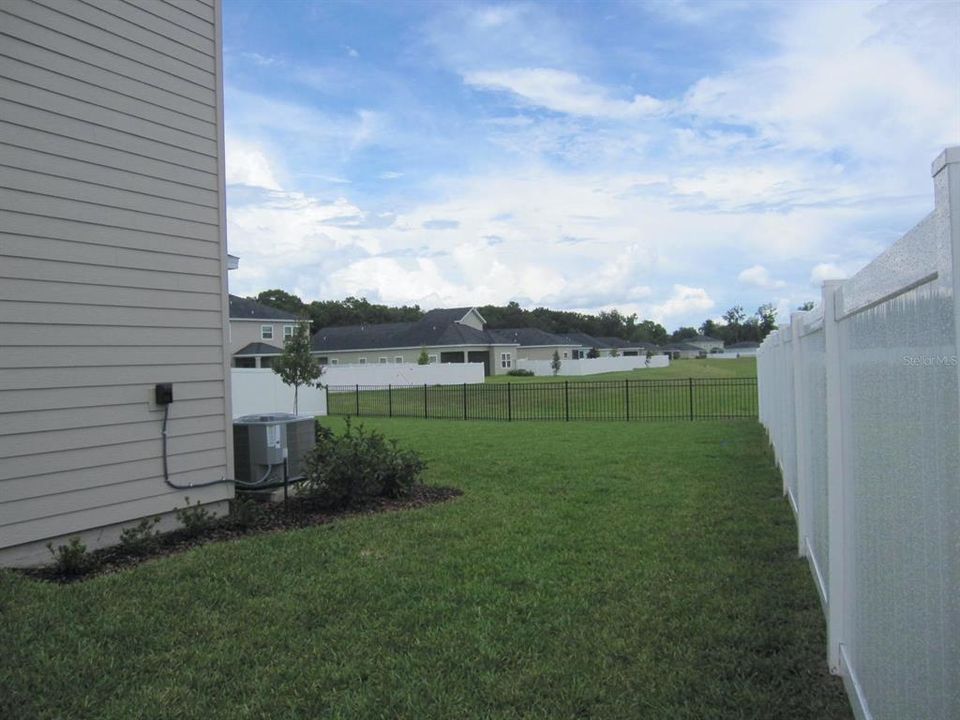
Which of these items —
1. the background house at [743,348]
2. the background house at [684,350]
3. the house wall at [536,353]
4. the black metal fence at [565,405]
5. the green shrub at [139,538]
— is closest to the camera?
the green shrub at [139,538]

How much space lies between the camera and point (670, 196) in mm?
14875

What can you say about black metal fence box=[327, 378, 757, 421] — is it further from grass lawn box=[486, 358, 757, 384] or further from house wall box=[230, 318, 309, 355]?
house wall box=[230, 318, 309, 355]

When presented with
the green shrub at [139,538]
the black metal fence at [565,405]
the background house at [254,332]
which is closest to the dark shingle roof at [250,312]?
the background house at [254,332]

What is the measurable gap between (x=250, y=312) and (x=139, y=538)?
114 ft

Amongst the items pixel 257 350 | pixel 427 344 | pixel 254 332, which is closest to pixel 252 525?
pixel 257 350

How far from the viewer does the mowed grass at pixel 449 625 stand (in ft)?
9.86

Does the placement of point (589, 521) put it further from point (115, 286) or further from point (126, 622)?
point (115, 286)

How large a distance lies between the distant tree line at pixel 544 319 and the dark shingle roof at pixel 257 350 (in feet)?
17.0

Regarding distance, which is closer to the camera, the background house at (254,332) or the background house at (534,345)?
the background house at (254,332)

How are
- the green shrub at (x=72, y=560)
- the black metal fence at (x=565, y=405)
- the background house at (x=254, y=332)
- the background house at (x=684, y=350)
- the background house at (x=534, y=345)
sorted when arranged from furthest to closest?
the background house at (x=684, y=350) → the background house at (x=534, y=345) → the background house at (x=254, y=332) → the black metal fence at (x=565, y=405) → the green shrub at (x=72, y=560)

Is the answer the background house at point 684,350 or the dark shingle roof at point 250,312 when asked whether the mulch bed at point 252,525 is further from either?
the background house at point 684,350

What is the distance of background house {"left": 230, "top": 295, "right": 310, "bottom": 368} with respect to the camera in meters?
36.8

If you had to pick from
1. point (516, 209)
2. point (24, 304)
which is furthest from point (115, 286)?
point (516, 209)

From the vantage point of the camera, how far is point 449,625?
3.78 metres
